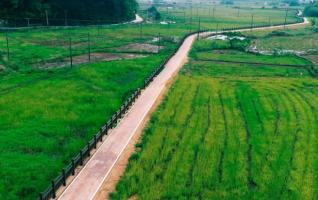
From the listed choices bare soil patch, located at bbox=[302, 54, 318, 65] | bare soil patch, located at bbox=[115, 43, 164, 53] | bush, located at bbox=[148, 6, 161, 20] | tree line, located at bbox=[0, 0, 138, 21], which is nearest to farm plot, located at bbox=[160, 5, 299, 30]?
bush, located at bbox=[148, 6, 161, 20]

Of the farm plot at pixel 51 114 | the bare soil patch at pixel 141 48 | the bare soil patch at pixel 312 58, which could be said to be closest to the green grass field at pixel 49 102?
the farm plot at pixel 51 114

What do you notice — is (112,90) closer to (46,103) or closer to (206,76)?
(46,103)

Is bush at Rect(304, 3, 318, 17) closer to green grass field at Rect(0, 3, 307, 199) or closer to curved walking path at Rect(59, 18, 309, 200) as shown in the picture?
green grass field at Rect(0, 3, 307, 199)

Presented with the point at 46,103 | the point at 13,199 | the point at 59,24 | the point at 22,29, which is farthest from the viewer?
the point at 59,24

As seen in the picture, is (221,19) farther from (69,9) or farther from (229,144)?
(229,144)

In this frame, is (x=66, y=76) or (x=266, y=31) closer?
(x=66, y=76)

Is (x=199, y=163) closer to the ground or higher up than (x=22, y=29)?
closer to the ground

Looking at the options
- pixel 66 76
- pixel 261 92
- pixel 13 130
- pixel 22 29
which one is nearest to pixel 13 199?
pixel 13 130
